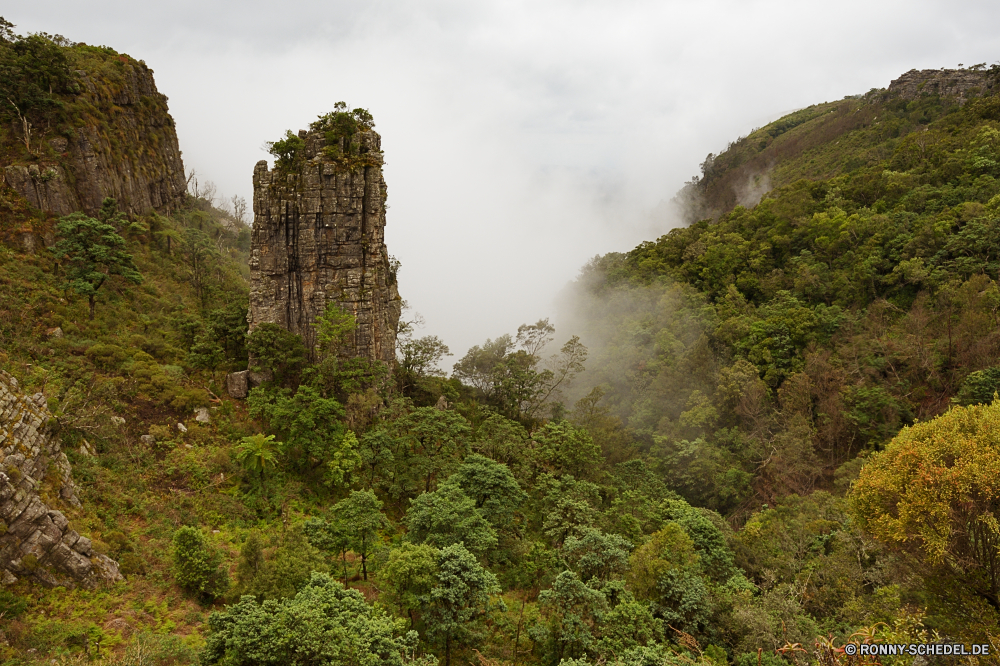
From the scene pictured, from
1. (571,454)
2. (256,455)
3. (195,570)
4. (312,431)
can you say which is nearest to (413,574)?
(195,570)

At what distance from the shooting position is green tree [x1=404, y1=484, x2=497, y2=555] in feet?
67.2

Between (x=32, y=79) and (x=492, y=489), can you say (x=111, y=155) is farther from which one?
(x=492, y=489)

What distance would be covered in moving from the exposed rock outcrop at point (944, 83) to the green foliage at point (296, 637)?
311 ft

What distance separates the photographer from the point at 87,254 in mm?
33562

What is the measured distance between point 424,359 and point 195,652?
28.4 m

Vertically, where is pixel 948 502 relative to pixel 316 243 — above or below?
below

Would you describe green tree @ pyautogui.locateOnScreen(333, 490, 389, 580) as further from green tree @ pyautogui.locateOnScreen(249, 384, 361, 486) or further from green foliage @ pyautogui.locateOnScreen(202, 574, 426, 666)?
green foliage @ pyautogui.locateOnScreen(202, 574, 426, 666)

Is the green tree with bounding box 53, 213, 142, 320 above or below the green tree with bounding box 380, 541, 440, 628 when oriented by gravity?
above

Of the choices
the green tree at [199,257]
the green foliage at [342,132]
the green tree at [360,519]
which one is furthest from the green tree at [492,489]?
the green tree at [199,257]

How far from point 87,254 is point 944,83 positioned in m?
105

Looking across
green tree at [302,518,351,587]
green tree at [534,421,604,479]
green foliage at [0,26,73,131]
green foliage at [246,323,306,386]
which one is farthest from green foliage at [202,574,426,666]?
green foliage at [0,26,73,131]

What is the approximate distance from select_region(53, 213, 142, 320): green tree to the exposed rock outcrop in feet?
323

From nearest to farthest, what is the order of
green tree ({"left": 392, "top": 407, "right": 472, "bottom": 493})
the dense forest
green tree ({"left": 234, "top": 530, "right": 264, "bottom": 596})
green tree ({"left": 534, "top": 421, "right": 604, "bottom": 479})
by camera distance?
1. the dense forest
2. green tree ({"left": 234, "top": 530, "right": 264, "bottom": 596})
3. green tree ({"left": 392, "top": 407, "right": 472, "bottom": 493})
4. green tree ({"left": 534, "top": 421, "right": 604, "bottom": 479})

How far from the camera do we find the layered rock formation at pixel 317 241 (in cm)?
3428
